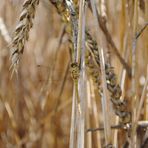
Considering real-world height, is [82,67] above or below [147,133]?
above

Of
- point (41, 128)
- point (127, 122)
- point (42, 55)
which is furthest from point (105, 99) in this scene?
point (42, 55)

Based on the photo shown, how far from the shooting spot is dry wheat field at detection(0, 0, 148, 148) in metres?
0.71

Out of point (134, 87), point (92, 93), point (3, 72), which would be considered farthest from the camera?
point (3, 72)

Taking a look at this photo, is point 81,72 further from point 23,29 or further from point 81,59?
point 23,29

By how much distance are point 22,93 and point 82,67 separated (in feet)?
3.85

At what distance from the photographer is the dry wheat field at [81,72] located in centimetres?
71

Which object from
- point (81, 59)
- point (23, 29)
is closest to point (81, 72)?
point (81, 59)

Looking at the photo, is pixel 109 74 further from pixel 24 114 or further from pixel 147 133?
pixel 24 114

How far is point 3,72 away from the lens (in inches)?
71.9

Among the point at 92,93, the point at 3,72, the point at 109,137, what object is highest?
the point at 3,72

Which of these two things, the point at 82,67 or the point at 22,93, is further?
the point at 22,93

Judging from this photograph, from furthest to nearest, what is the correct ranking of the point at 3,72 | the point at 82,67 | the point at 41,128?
the point at 3,72 < the point at 41,128 < the point at 82,67

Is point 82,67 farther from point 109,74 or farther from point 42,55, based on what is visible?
point 42,55

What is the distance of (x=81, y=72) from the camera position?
0.70m
